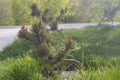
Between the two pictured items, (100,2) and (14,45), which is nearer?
(14,45)

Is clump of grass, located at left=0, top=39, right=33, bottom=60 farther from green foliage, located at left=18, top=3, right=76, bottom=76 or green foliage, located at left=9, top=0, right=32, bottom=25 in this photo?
green foliage, located at left=9, top=0, right=32, bottom=25

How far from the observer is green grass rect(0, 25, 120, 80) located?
415 cm

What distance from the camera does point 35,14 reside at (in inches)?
197

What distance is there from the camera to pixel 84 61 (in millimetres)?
6406

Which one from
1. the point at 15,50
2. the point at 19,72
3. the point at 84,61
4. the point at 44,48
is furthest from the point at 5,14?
the point at 44,48

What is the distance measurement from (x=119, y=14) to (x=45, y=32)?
82.4 feet

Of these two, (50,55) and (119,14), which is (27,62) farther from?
(119,14)

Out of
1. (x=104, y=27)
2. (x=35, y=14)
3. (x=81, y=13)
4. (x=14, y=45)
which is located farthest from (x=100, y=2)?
(x=35, y=14)

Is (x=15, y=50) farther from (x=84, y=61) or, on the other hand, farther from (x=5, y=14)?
(x=5, y=14)

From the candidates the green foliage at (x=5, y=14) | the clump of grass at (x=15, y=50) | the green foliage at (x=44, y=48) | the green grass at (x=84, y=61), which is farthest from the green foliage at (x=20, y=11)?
the green foliage at (x=44, y=48)

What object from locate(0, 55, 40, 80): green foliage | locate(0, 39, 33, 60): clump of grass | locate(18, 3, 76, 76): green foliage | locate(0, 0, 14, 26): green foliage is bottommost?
locate(0, 0, 14, 26): green foliage

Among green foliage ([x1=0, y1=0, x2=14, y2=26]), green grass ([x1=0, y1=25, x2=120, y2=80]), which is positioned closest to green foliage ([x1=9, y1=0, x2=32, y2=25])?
green foliage ([x1=0, y1=0, x2=14, y2=26])

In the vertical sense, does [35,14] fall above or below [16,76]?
above

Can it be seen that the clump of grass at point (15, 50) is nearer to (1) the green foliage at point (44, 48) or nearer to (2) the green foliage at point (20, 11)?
(1) the green foliage at point (44, 48)
